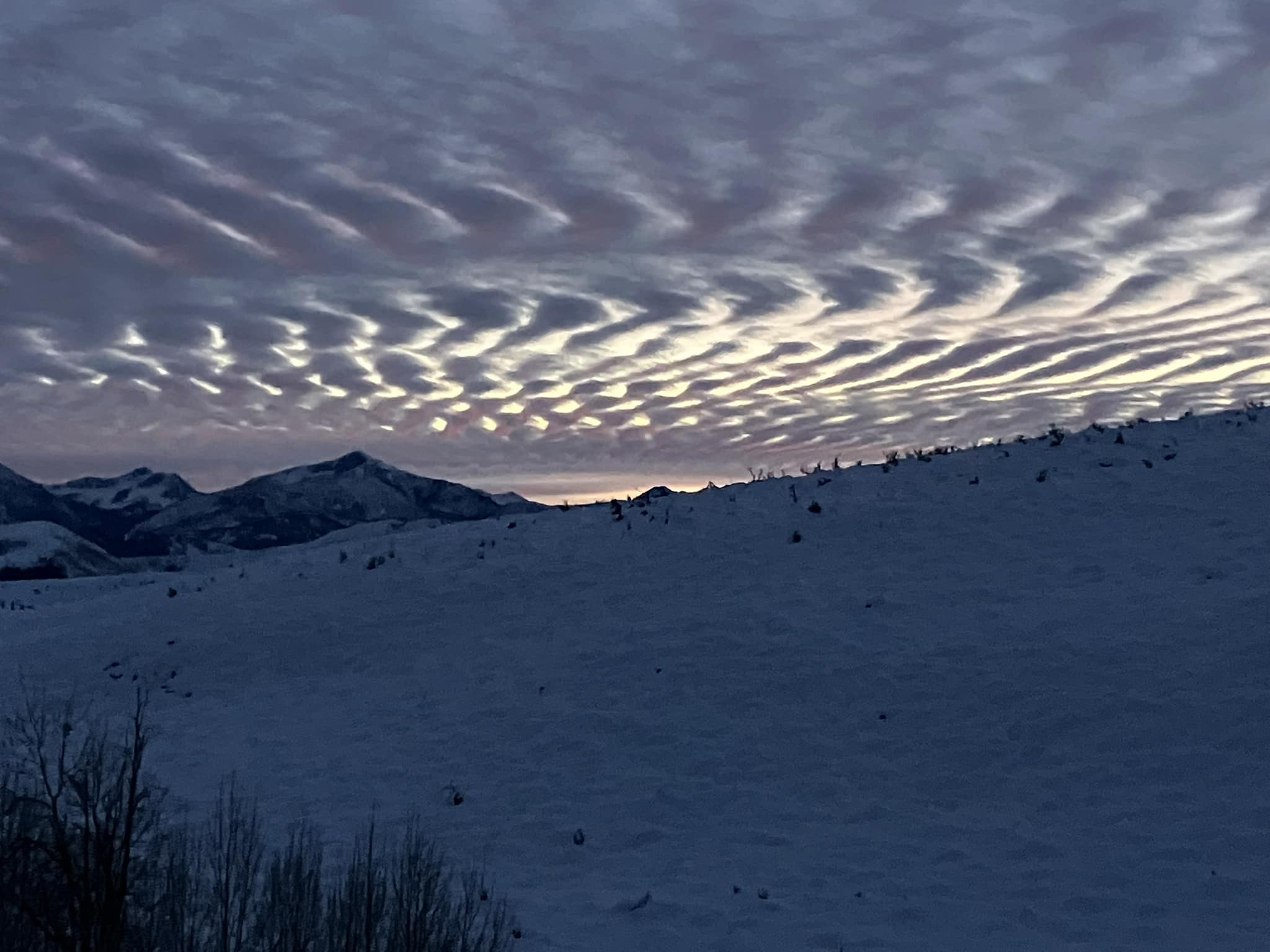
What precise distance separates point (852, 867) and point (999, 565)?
958 cm

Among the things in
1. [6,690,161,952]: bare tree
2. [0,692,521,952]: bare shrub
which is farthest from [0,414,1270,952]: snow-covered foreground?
[6,690,161,952]: bare tree

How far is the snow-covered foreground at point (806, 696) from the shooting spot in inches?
481

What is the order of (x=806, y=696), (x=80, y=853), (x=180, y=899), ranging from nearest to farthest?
(x=180, y=899)
(x=80, y=853)
(x=806, y=696)

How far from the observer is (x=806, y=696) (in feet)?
56.6

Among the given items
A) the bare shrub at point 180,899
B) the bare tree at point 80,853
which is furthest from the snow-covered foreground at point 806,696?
the bare tree at point 80,853

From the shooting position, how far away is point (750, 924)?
1179 cm

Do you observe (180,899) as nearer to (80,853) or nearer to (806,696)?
(80,853)

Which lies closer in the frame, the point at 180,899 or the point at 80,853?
the point at 180,899

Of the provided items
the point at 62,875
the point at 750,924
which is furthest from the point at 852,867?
the point at 62,875

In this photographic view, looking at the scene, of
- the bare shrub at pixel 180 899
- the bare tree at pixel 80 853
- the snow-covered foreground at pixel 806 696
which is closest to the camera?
the bare tree at pixel 80 853

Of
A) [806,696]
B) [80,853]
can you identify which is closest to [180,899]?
[80,853]

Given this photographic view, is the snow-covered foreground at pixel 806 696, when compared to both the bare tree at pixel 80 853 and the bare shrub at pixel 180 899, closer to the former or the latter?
the bare shrub at pixel 180 899

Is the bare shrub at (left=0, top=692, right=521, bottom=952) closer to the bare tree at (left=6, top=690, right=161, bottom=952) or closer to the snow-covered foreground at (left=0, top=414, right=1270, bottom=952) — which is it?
the bare tree at (left=6, top=690, right=161, bottom=952)

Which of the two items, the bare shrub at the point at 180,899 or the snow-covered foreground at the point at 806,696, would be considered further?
the snow-covered foreground at the point at 806,696
